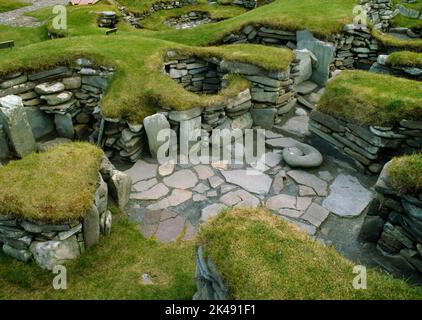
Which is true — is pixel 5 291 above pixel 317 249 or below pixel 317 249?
below

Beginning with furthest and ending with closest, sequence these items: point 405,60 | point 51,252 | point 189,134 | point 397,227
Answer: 1. point 405,60
2. point 189,134
3. point 397,227
4. point 51,252

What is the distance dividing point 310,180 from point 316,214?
1169 mm

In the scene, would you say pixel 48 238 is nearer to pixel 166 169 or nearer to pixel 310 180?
pixel 166 169

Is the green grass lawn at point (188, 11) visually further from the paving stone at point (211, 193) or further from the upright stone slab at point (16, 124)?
the paving stone at point (211, 193)

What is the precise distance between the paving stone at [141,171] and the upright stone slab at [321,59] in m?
6.37

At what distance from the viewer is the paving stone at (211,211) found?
25.8ft

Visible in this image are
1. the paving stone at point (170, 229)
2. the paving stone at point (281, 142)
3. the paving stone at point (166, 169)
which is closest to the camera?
the paving stone at point (170, 229)

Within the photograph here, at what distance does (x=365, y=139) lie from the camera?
8602mm

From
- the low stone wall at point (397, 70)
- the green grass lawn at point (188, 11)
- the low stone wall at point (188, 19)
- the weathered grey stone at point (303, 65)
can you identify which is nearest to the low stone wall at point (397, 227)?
the low stone wall at point (397, 70)

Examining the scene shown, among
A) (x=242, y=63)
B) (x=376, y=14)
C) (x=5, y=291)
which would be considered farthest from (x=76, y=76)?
(x=376, y=14)

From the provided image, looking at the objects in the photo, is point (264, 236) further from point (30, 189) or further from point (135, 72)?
point (135, 72)

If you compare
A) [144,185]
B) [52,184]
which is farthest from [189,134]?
[52,184]

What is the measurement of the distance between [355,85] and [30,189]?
767 cm
